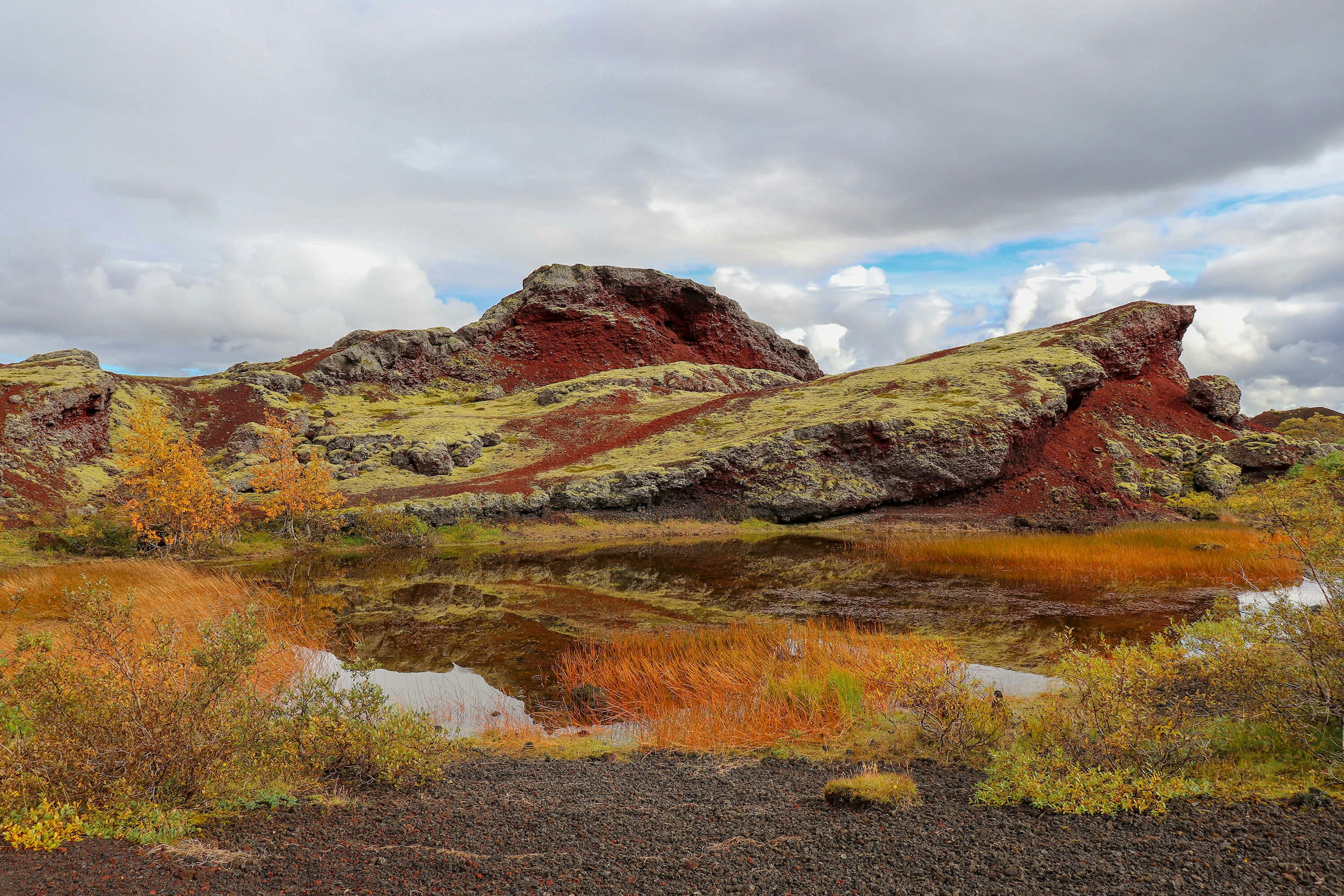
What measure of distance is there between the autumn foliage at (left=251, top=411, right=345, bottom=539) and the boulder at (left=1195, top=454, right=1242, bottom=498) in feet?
162

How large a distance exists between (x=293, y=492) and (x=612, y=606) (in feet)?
72.4

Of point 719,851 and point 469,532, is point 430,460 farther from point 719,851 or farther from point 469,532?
point 719,851

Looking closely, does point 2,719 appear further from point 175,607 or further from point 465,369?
point 465,369

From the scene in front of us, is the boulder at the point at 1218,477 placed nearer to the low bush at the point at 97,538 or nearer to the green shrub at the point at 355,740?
the green shrub at the point at 355,740

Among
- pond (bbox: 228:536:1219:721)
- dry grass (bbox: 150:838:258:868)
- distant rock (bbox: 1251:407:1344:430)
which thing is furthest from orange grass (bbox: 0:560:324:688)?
distant rock (bbox: 1251:407:1344:430)

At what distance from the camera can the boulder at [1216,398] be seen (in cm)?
5003

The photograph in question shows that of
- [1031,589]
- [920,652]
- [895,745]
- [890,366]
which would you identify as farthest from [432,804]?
[890,366]

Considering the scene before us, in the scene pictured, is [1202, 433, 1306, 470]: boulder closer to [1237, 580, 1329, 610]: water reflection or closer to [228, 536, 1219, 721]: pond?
[1237, 580, 1329, 610]: water reflection

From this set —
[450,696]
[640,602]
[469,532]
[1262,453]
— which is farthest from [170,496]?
[1262,453]

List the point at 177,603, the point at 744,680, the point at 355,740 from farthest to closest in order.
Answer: the point at 177,603 < the point at 744,680 < the point at 355,740

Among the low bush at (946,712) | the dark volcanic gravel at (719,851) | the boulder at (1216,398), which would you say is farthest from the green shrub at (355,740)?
the boulder at (1216,398)

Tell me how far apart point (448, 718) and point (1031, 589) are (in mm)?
17067

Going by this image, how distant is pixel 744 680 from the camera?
11.5m

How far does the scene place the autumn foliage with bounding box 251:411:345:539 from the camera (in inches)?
1347
